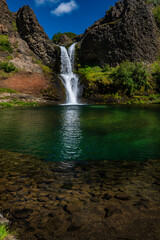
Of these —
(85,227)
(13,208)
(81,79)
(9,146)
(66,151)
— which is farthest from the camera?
(81,79)

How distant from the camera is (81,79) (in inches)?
1404

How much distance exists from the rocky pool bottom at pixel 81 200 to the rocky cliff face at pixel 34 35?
4238 cm

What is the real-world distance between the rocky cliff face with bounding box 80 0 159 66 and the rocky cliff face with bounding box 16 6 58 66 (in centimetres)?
1051

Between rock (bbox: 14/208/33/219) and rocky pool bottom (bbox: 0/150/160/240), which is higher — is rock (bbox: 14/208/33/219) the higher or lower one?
the lower one

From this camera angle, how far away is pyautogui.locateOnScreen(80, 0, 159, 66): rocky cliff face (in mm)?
40906

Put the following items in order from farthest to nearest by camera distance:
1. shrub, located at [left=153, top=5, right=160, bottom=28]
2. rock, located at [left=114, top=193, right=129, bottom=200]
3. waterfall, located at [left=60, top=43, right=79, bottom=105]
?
shrub, located at [left=153, top=5, right=160, bottom=28], waterfall, located at [left=60, top=43, right=79, bottom=105], rock, located at [left=114, top=193, right=129, bottom=200]

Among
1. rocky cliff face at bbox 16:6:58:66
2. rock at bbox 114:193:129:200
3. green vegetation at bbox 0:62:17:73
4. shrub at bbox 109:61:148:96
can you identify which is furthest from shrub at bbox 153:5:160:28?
rock at bbox 114:193:129:200

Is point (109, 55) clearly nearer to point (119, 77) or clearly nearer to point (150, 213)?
point (119, 77)

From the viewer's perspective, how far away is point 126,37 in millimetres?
40750

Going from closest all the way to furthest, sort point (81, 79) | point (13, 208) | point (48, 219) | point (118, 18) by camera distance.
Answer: point (48, 219), point (13, 208), point (81, 79), point (118, 18)

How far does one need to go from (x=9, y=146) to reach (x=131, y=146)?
498 centimetres

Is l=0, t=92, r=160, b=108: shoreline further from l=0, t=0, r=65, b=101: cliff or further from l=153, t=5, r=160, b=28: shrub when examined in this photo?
l=153, t=5, r=160, b=28: shrub

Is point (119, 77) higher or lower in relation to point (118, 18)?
lower

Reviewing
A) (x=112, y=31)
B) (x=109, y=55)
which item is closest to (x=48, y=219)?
(x=109, y=55)
